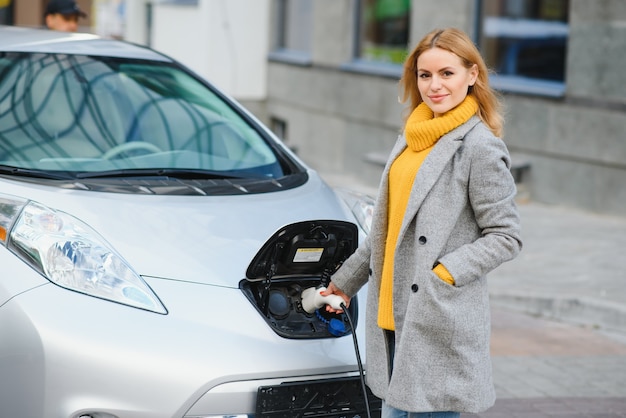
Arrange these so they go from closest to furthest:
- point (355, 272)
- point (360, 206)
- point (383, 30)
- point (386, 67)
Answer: point (355, 272) → point (360, 206) → point (386, 67) → point (383, 30)

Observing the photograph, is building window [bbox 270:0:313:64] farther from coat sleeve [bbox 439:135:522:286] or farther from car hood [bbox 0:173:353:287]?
coat sleeve [bbox 439:135:522:286]

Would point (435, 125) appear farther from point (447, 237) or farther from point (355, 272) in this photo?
point (355, 272)

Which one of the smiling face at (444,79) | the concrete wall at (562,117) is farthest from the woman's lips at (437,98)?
the concrete wall at (562,117)

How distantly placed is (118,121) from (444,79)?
1.97 meters

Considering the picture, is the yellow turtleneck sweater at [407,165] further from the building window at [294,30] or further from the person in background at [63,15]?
the building window at [294,30]

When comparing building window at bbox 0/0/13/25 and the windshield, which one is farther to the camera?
building window at bbox 0/0/13/25

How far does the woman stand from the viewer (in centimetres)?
309

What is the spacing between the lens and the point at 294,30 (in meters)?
16.7

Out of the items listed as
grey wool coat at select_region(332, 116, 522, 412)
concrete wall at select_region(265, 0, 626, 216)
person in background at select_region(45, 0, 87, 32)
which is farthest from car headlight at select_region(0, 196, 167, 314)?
person in background at select_region(45, 0, 87, 32)

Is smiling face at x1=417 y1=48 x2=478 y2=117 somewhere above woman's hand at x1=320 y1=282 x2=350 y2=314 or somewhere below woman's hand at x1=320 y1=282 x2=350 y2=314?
above

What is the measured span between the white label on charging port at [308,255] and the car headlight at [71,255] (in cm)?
57

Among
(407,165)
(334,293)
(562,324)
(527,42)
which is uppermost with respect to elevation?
(527,42)

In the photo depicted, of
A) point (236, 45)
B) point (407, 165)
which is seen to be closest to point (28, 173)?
point (407, 165)

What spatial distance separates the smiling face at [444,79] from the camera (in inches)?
125
